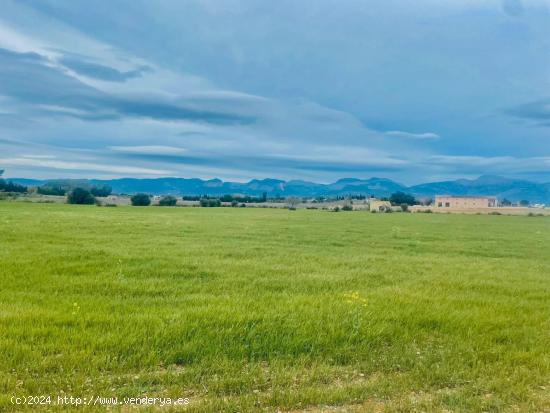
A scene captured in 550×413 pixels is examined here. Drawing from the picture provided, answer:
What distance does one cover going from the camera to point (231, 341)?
268 inches

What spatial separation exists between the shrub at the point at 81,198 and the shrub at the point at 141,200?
984cm

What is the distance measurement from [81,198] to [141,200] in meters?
13.6

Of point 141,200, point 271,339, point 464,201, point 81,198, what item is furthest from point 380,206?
point 271,339

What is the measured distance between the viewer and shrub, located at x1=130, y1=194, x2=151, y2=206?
111062 mm

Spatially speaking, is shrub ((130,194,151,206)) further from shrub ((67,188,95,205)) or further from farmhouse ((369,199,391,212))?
farmhouse ((369,199,391,212))

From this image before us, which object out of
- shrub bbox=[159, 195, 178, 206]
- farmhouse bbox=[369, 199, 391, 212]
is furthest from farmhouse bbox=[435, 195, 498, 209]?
shrub bbox=[159, 195, 178, 206]

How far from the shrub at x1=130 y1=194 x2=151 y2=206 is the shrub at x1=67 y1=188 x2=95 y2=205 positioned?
9.84 m

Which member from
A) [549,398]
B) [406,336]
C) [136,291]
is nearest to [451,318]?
[406,336]

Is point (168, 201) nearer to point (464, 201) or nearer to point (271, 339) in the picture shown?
point (464, 201)

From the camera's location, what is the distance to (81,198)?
106m

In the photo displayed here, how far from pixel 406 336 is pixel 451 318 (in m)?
1.52

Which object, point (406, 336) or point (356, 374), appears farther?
point (406, 336)

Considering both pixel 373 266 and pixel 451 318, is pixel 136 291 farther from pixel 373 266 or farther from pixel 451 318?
pixel 373 266

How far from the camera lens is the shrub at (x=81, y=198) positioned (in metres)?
105
